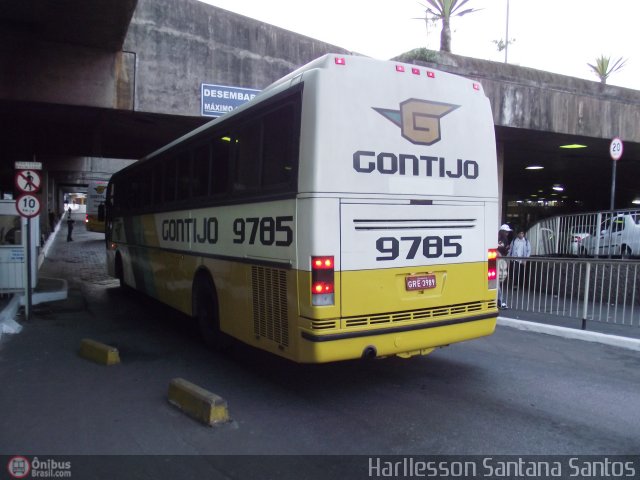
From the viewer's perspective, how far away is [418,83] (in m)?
5.76

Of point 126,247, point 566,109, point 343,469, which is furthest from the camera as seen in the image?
point 566,109

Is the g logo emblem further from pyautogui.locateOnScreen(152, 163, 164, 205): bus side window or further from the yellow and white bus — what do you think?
pyautogui.locateOnScreen(152, 163, 164, 205): bus side window

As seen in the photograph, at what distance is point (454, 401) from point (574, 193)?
116ft

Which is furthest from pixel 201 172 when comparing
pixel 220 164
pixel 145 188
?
pixel 145 188

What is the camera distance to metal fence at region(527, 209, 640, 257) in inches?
515

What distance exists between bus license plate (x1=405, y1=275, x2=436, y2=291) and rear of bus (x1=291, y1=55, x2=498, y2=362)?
1 cm

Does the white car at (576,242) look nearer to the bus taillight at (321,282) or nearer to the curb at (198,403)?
the bus taillight at (321,282)

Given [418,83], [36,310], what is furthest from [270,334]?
[36,310]

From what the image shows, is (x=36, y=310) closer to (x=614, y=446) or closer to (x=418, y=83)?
(x=418, y=83)

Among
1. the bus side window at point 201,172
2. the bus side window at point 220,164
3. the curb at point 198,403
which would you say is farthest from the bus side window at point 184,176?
the curb at point 198,403

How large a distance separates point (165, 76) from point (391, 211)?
8213 mm

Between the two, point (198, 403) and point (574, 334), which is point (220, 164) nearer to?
point (198, 403)

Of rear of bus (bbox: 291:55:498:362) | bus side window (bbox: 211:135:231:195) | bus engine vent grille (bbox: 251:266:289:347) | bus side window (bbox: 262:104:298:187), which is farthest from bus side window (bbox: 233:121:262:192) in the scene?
bus engine vent grille (bbox: 251:266:289:347)

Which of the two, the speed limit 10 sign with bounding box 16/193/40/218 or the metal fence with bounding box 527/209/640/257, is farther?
the metal fence with bounding box 527/209/640/257
